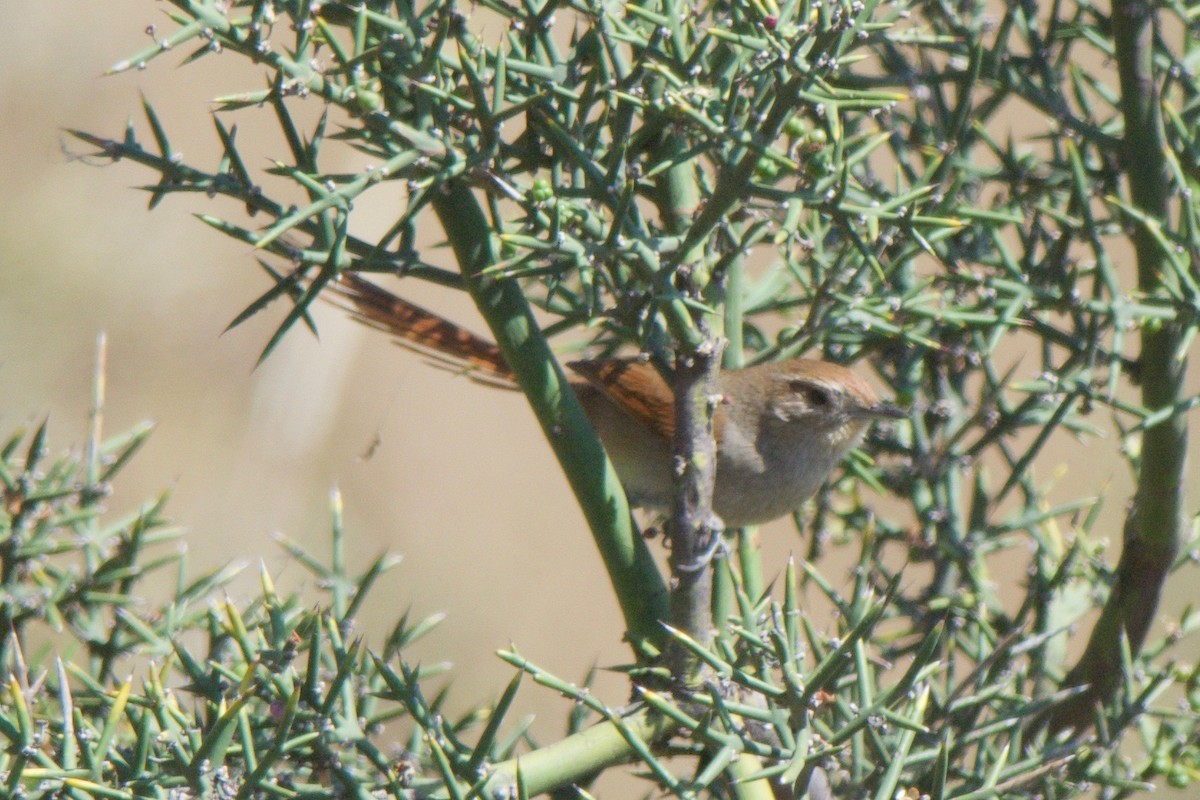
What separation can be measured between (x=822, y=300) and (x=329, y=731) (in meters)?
0.81

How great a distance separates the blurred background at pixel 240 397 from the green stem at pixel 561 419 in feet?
9.02

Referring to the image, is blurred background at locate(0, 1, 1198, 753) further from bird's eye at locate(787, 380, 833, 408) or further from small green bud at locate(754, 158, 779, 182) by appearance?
small green bud at locate(754, 158, 779, 182)

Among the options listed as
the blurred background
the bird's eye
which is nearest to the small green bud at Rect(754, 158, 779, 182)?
the bird's eye

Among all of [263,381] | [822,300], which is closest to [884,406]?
[822,300]

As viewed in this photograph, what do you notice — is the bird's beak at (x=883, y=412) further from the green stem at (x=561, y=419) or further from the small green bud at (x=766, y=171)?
the green stem at (x=561, y=419)

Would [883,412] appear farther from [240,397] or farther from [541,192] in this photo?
[240,397]

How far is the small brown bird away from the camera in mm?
2354

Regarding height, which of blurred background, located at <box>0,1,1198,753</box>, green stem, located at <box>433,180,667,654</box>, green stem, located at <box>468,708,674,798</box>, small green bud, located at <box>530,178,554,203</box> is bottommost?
green stem, located at <box>468,708,674,798</box>

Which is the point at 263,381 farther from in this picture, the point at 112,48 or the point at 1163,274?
the point at 1163,274

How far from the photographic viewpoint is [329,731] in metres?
1.24

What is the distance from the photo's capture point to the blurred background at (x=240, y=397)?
4336mm

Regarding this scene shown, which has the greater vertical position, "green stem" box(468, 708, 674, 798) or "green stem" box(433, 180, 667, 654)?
"green stem" box(433, 180, 667, 654)

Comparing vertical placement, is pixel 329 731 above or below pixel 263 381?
below

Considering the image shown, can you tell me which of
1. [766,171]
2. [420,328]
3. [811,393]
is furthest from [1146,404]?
[811,393]
